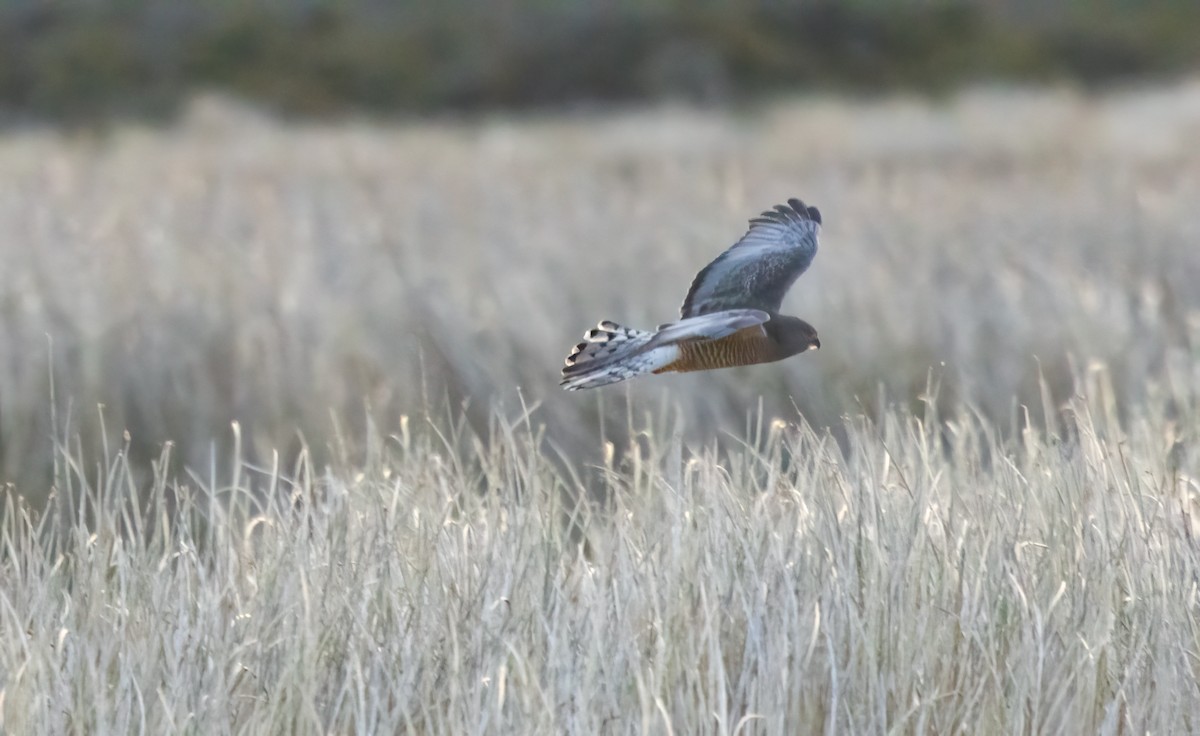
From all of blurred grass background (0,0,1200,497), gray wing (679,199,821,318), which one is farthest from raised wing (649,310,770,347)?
blurred grass background (0,0,1200,497)

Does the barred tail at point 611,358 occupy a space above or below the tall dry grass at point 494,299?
above

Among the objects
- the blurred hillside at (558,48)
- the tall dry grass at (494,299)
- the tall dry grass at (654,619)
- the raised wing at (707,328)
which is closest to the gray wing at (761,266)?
the raised wing at (707,328)

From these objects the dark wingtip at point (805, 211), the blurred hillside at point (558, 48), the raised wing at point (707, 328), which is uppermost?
the blurred hillside at point (558, 48)

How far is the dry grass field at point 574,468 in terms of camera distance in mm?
1928

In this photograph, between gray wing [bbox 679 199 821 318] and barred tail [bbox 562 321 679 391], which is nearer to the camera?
barred tail [bbox 562 321 679 391]

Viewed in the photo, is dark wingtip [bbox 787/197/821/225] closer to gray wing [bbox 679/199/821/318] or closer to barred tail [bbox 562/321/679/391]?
gray wing [bbox 679/199/821/318]

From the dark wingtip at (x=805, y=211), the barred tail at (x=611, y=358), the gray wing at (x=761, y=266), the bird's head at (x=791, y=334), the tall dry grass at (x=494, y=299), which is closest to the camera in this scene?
the barred tail at (x=611, y=358)

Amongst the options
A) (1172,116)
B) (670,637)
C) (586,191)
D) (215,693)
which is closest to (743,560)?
(670,637)

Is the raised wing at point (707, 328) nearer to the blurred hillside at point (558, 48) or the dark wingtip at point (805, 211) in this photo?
the dark wingtip at point (805, 211)

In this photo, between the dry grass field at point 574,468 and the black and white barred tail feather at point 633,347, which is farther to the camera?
the dry grass field at point 574,468

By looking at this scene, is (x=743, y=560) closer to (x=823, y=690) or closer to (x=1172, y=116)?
(x=823, y=690)

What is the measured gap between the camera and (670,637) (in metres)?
1.94

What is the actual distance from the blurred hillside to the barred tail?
51.8 feet

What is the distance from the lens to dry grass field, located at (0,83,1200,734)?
6.32ft
